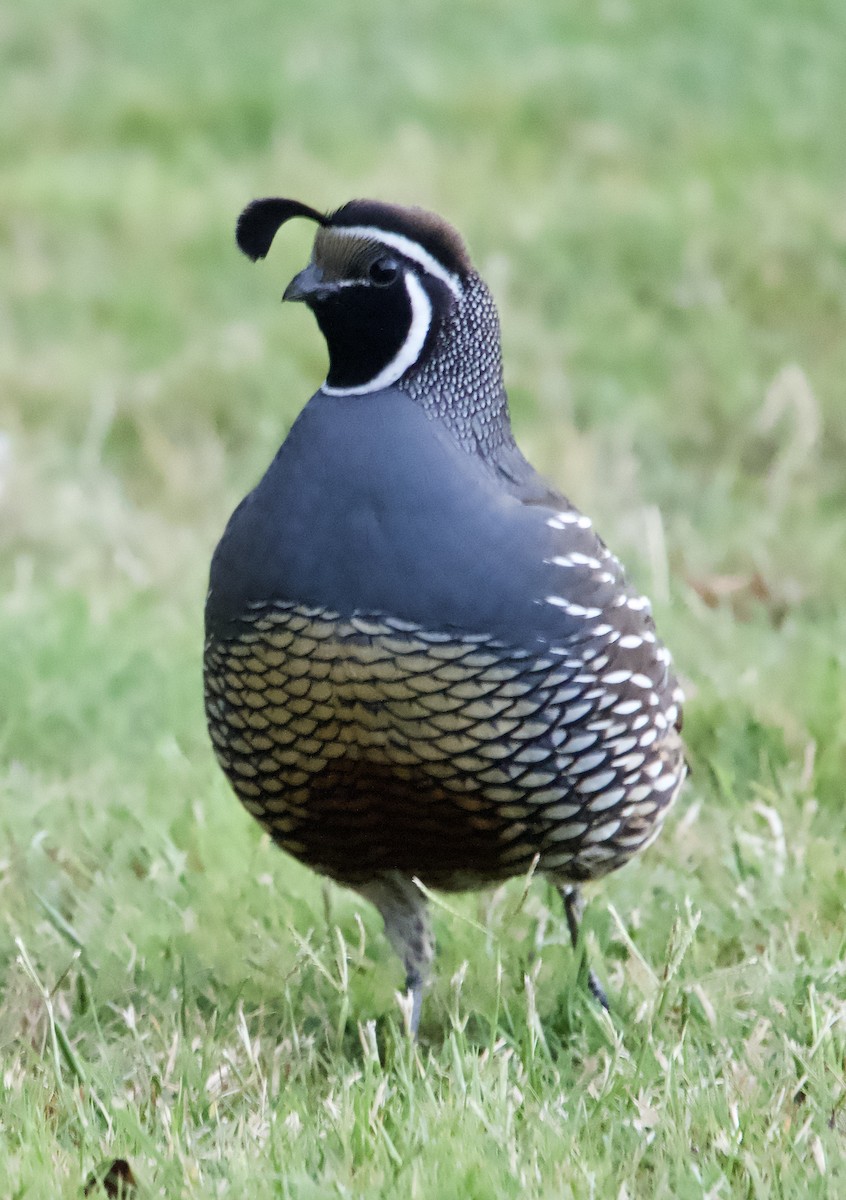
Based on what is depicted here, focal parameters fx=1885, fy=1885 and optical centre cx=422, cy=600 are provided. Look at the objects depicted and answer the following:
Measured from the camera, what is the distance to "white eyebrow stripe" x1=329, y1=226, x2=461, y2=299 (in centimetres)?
313

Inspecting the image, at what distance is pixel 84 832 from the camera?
400 centimetres

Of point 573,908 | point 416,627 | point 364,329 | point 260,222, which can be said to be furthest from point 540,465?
point 416,627

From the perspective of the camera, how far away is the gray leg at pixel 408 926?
3420mm

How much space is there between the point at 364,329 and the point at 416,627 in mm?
574

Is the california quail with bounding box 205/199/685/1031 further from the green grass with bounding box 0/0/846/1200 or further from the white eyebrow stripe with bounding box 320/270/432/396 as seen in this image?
the green grass with bounding box 0/0/846/1200

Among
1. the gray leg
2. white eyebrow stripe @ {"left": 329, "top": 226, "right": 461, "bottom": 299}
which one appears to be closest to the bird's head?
white eyebrow stripe @ {"left": 329, "top": 226, "right": 461, "bottom": 299}

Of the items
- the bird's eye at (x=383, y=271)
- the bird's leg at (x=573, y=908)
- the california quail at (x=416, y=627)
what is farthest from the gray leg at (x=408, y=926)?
the bird's eye at (x=383, y=271)

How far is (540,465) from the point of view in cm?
635

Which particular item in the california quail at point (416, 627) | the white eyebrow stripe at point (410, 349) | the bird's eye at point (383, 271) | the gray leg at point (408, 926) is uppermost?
the bird's eye at point (383, 271)

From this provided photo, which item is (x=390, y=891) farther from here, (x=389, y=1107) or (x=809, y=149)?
(x=809, y=149)

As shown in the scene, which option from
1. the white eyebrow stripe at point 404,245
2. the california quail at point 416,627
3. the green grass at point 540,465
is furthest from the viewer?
the white eyebrow stripe at point 404,245

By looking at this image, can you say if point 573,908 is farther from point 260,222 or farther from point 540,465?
point 540,465

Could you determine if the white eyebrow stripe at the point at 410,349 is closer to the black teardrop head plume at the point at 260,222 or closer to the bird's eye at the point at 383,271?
the bird's eye at the point at 383,271

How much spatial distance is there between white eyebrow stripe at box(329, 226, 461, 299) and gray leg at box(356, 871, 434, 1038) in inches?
42.9
